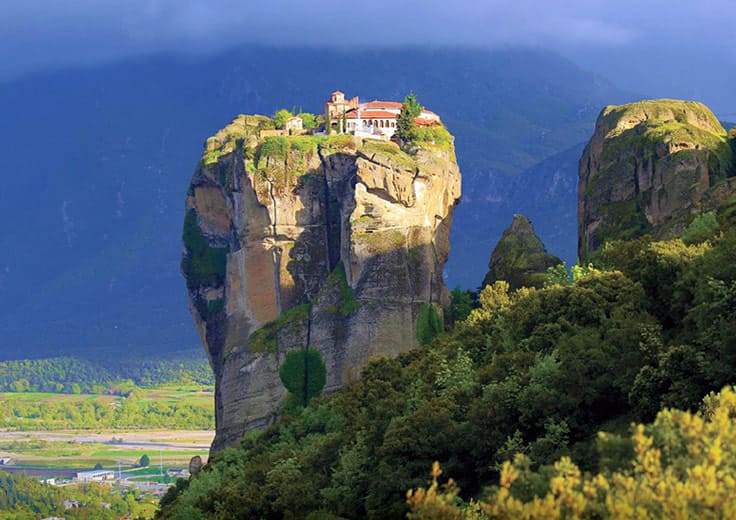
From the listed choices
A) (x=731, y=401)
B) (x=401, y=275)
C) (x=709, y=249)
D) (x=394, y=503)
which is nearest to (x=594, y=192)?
(x=401, y=275)

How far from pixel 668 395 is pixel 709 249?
11.6 metres

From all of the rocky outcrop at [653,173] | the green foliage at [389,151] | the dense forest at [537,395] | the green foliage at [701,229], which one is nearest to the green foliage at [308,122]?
the green foliage at [389,151]

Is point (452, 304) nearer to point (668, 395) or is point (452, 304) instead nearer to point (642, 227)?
point (642, 227)

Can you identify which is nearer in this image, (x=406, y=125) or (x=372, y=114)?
(x=406, y=125)

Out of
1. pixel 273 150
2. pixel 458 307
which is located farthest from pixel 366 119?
pixel 458 307

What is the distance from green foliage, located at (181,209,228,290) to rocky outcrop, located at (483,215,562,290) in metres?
20.3

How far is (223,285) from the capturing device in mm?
117062

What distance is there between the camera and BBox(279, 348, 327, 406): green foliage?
336ft

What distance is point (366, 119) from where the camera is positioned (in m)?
118

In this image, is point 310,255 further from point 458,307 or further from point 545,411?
point 545,411

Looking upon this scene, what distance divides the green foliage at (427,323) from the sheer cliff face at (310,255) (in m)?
0.35

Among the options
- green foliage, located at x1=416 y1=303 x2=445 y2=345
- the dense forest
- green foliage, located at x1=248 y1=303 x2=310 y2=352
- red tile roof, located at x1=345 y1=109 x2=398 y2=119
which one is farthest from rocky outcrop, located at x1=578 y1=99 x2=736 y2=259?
red tile roof, located at x1=345 y1=109 x2=398 y2=119

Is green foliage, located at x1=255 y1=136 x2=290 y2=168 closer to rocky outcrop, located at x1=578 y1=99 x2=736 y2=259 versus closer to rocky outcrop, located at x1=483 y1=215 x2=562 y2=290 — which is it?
rocky outcrop, located at x1=483 y1=215 x2=562 y2=290

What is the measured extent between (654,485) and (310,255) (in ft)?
254
